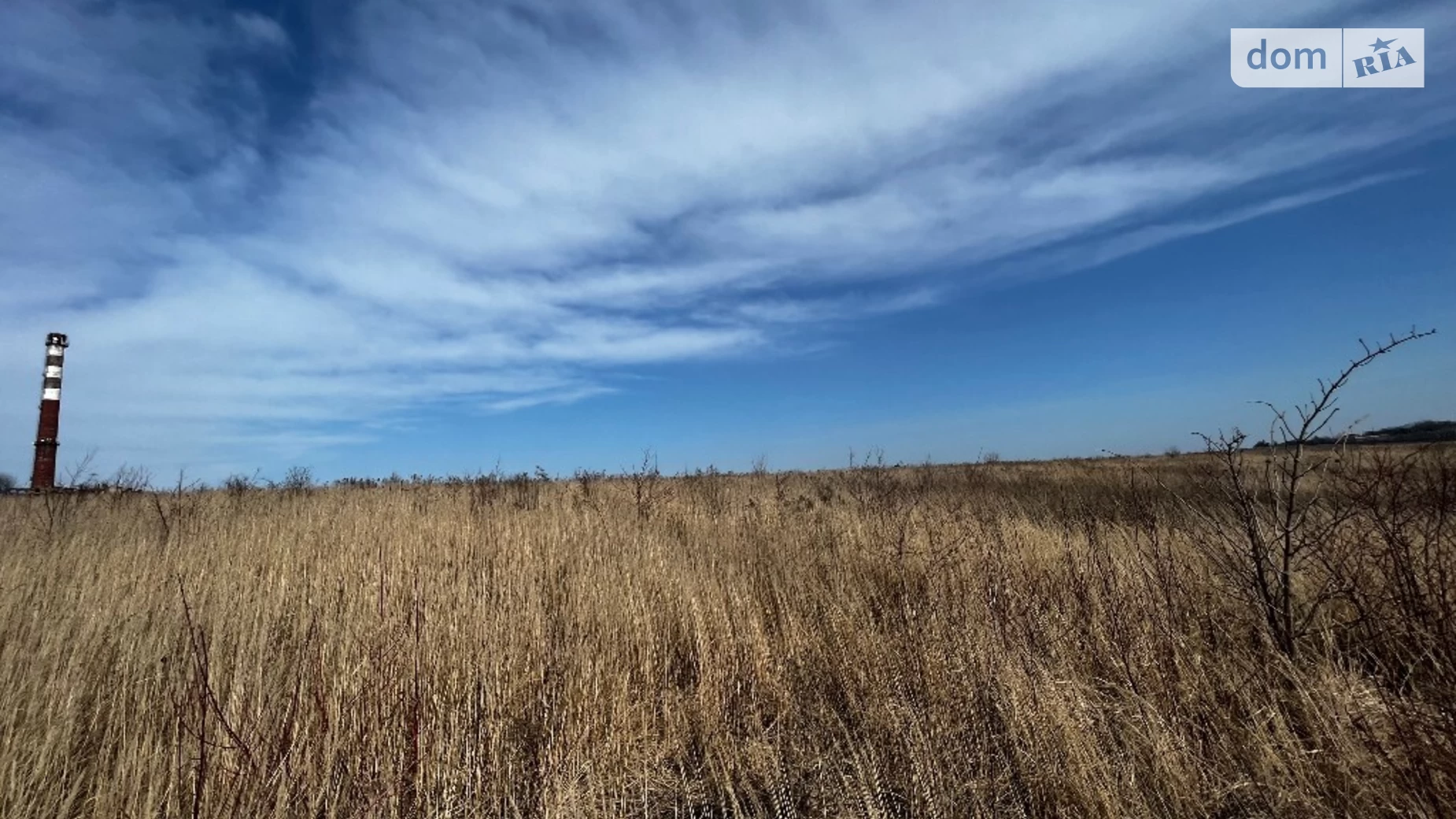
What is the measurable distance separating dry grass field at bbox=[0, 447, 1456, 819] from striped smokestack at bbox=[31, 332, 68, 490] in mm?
11846

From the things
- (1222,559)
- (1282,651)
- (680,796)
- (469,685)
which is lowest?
(680,796)

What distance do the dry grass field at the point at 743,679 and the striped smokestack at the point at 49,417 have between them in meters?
11.8

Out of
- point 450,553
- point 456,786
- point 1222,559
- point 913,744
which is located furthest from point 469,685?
point 1222,559

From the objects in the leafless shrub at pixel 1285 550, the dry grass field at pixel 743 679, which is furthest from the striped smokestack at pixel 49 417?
the leafless shrub at pixel 1285 550

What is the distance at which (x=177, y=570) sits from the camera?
565 cm

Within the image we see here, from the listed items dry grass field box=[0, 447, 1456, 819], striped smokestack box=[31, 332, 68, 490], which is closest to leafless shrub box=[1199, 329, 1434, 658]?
dry grass field box=[0, 447, 1456, 819]

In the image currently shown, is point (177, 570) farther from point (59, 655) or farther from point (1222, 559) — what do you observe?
point (1222, 559)

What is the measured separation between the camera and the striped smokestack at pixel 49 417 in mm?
14703

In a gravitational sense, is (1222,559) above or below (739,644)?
above

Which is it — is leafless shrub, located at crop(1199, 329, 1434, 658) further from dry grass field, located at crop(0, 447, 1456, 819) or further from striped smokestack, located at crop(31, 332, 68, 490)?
striped smokestack, located at crop(31, 332, 68, 490)

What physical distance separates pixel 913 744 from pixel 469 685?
91.2 inches

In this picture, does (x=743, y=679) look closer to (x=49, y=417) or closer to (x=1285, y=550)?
(x=1285, y=550)

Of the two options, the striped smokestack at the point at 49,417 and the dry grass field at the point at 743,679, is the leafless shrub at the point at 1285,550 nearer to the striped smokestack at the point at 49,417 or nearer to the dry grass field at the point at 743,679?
the dry grass field at the point at 743,679

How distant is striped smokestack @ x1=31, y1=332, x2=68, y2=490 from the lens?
14.7m
